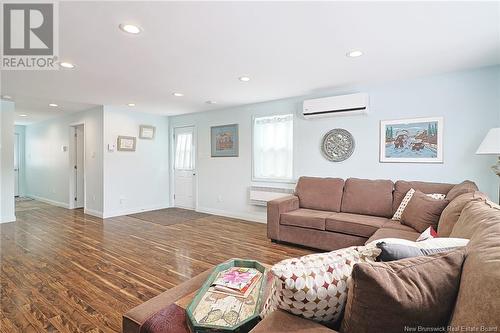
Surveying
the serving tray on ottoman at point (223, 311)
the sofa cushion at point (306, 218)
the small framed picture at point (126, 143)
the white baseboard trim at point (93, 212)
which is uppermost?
the small framed picture at point (126, 143)

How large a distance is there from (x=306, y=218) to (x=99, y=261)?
256 centimetres

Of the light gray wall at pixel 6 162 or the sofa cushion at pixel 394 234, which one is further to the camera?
the light gray wall at pixel 6 162

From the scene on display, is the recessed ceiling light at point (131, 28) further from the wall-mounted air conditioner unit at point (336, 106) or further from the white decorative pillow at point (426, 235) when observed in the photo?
the wall-mounted air conditioner unit at point (336, 106)

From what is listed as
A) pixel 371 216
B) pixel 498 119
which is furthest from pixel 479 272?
pixel 498 119

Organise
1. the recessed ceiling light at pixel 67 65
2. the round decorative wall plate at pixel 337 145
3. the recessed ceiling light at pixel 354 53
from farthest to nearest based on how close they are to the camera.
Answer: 1. the round decorative wall plate at pixel 337 145
2. the recessed ceiling light at pixel 67 65
3. the recessed ceiling light at pixel 354 53

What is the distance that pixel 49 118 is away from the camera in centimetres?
677

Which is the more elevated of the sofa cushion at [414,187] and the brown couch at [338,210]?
the sofa cushion at [414,187]

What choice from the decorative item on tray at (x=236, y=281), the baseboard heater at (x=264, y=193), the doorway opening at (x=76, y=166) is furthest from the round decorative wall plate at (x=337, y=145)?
the doorway opening at (x=76, y=166)

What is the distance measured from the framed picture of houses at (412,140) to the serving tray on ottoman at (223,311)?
306 centimetres

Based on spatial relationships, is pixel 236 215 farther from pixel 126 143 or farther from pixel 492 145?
pixel 492 145

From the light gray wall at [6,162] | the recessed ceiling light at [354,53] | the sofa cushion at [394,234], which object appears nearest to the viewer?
the sofa cushion at [394,234]

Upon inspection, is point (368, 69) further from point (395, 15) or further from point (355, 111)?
point (395, 15)

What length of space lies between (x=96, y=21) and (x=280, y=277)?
2.26 m

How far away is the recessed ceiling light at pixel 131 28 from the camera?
6.68 ft
